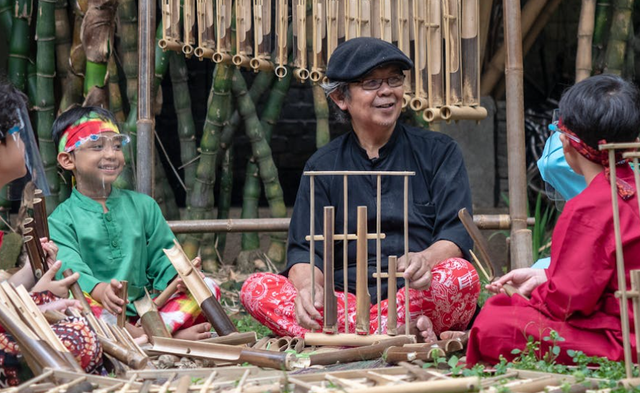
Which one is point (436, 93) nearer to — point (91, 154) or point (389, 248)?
point (389, 248)

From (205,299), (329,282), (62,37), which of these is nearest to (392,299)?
(329,282)

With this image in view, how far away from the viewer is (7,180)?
339cm

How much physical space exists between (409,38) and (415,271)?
3.52ft

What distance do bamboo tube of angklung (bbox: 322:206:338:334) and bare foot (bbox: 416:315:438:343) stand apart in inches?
12.3

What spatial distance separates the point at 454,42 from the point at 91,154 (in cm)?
145

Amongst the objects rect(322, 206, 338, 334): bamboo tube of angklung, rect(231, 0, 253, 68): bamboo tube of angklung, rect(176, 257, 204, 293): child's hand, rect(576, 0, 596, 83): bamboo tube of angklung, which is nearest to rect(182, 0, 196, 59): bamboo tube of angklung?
rect(231, 0, 253, 68): bamboo tube of angklung

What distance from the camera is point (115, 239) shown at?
4.07m

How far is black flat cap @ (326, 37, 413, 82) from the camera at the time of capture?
3832 mm

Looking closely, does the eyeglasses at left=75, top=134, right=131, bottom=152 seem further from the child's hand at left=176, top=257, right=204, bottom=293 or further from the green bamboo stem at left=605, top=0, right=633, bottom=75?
the green bamboo stem at left=605, top=0, right=633, bottom=75

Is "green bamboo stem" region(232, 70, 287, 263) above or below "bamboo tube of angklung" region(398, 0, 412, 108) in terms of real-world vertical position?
below

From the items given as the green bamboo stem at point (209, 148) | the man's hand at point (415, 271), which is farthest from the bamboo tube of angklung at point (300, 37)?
the man's hand at point (415, 271)

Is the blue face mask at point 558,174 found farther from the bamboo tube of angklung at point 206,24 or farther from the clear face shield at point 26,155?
the clear face shield at point 26,155

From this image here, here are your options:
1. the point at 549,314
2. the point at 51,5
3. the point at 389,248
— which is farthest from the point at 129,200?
the point at 549,314

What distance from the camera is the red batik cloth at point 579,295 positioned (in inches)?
116
